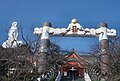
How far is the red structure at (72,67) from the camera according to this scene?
25656 mm

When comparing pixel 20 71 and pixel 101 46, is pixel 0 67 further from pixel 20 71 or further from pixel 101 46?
pixel 101 46

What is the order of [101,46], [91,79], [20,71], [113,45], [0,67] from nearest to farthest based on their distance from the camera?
[20,71] → [0,67] → [113,45] → [91,79] → [101,46]

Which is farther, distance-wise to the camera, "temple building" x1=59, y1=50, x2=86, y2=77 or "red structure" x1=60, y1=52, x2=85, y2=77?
"red structure" x1=60, y1=52, x2=85, y2=77

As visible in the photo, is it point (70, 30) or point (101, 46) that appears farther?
point (70, 30)

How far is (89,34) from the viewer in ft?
84.5

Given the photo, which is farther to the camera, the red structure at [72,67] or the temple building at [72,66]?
the red structure at [72,67]

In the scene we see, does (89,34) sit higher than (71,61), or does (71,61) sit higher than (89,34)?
(89,34)

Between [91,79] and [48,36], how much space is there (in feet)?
25.1

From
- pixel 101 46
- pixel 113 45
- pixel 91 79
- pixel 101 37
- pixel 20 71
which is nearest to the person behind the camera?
pixel 20 71

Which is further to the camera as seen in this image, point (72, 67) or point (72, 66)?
point (72, 66)

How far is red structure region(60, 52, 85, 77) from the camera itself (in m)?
25.7

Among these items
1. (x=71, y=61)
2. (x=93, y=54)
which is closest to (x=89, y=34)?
(x=71, y=61)

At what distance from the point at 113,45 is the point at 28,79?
187 inches

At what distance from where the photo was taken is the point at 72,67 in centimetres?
2612
